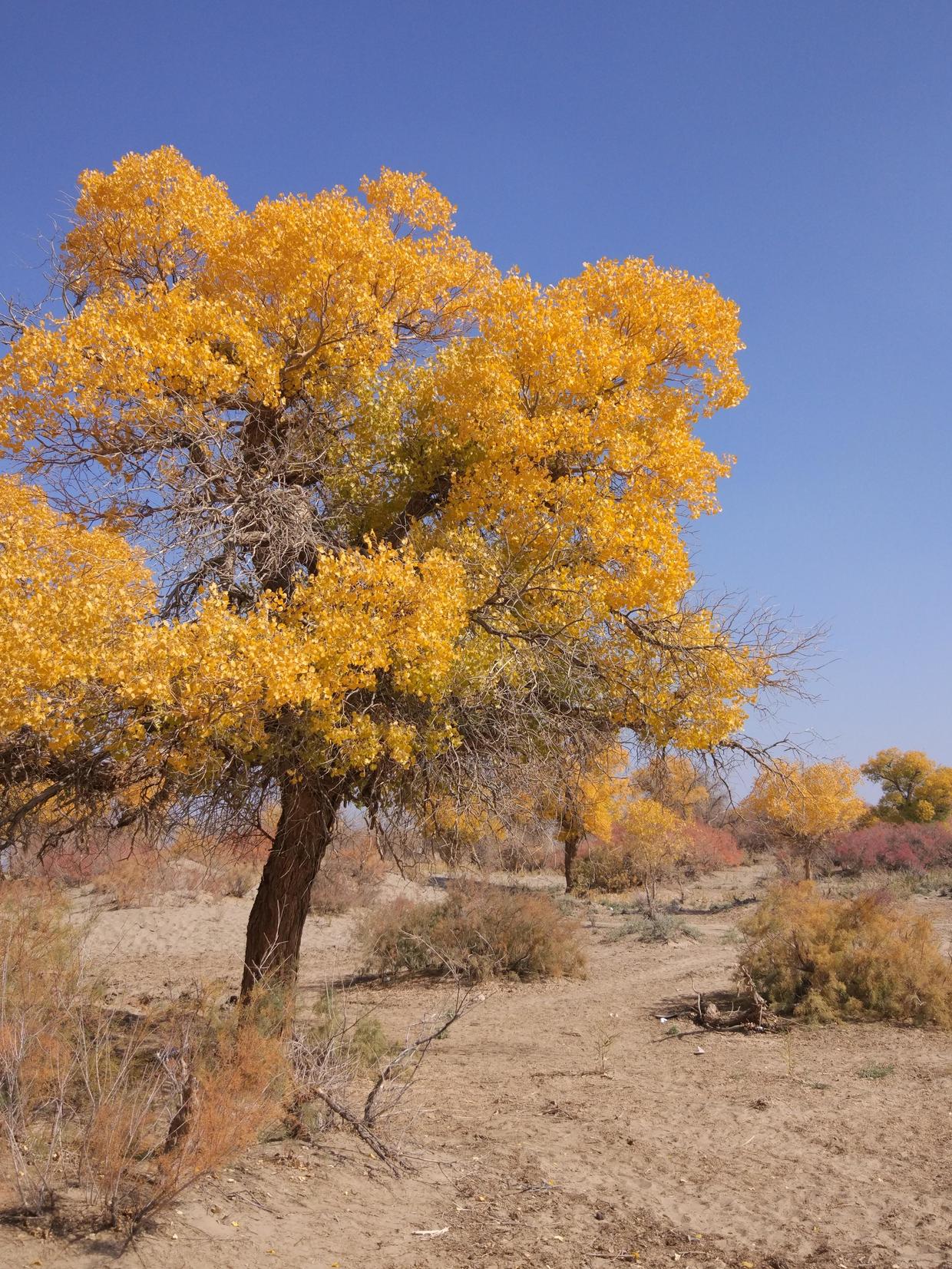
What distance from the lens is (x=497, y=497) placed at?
901cm

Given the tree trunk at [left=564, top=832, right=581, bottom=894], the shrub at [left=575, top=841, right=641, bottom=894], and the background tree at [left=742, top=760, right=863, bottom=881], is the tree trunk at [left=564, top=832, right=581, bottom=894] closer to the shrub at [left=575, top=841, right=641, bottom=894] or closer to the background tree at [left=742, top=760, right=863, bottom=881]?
the shrub at [left=575, top=841, right=641, bottom=894]

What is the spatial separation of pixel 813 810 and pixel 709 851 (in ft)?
36.8

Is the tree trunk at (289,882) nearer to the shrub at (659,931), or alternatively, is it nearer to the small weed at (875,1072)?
the small weed at (875,1072)

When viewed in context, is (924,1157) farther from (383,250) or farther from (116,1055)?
(383,250)

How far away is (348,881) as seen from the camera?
24.6 m

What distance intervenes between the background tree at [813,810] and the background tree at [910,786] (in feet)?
42.7

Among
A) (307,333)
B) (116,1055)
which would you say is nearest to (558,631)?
(307,333)

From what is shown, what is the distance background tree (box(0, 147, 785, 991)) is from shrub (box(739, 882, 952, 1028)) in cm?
458

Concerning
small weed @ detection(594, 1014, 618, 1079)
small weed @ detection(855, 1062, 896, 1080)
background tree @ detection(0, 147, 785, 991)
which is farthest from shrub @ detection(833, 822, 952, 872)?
background tree @ detection(0, 147, 785, 991)

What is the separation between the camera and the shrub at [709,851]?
38.9 meters

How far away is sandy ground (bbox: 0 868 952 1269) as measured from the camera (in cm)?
476

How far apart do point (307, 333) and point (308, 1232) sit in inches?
318

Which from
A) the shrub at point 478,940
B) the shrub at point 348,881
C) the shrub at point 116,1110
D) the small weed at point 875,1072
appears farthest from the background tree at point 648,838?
the shrub at point 116,1110

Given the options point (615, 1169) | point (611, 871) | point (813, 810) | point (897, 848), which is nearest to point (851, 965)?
point (615, 1169)
